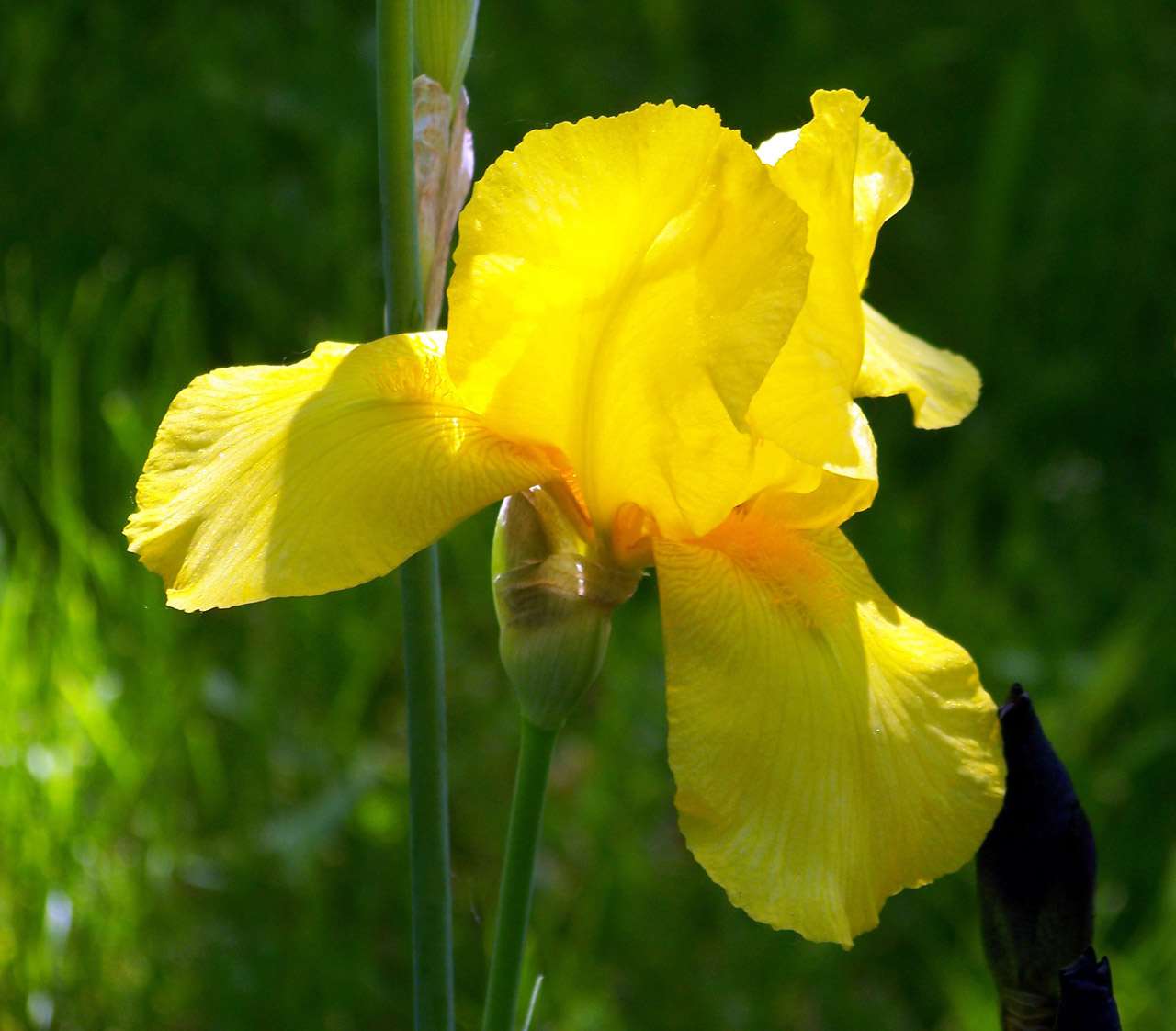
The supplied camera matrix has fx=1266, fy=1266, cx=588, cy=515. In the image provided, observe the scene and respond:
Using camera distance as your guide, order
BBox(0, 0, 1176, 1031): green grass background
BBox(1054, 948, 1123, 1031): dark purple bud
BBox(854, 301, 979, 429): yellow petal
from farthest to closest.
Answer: BBox(0, 0, 1176, 1031): green grass background → BBox(854, 301, 979, 429): yellow petal → BBox(1054, 948, 1123, 1031): dark purple bud

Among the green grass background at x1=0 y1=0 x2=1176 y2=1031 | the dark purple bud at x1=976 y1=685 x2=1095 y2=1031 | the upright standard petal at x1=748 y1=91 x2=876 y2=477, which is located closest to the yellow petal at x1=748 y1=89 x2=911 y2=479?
the upright standard petal at x1=748 y1=91 x2=876 y2=477

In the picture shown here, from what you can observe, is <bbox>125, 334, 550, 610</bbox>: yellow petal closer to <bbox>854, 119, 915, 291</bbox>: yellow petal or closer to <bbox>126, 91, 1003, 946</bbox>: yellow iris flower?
<bbox>126, 91, 1003, 946</bbox>: yellow iris flower

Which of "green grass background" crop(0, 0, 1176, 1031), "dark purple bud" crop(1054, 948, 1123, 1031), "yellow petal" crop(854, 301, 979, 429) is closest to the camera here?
"dark purple bud" crop(1054, 948, 1123, 1031)

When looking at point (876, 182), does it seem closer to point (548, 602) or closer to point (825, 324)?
point (825, 324)

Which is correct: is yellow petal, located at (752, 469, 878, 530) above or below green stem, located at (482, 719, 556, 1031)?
above

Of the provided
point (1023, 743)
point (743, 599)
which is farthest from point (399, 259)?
point (1023, 743)

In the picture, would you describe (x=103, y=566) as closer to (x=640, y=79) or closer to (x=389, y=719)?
(x=389, y=719)
